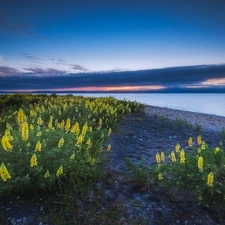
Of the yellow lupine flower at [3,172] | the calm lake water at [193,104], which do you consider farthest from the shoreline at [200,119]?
the yellow lupine flower at [3,172]

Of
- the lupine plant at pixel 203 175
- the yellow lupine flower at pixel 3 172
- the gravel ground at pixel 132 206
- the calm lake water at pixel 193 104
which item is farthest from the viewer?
the calm lake water at pixel 193 104

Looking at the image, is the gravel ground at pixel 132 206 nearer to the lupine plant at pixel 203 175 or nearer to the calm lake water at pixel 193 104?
the lupine plant at pixel 203 175

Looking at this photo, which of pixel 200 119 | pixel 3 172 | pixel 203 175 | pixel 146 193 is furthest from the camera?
pixel 200 119

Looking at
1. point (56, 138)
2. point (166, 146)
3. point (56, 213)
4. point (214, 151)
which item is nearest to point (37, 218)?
point (56, 213)

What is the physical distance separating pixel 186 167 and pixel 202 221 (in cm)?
86

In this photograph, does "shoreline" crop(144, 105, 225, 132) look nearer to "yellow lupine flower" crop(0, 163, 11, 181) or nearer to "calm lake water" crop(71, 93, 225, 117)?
"calm lake water" crop(71, 93, 225, 117)

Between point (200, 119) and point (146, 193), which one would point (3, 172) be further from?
point (200, 119)

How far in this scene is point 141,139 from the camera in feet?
26.3

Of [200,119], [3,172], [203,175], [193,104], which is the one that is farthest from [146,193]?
[193,104]

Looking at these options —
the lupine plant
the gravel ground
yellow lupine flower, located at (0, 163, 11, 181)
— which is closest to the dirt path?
the gravel ground

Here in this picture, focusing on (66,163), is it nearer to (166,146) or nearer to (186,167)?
(186,167)

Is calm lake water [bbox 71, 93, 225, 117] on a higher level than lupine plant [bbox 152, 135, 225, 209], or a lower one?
lower

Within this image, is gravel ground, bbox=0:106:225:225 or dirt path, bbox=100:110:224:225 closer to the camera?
gravel ground, bbox=0:106:225:225

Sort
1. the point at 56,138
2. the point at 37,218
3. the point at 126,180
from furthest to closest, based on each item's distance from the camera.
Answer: the point at 126,180 → the point at 56,138 → the point at 37,218
